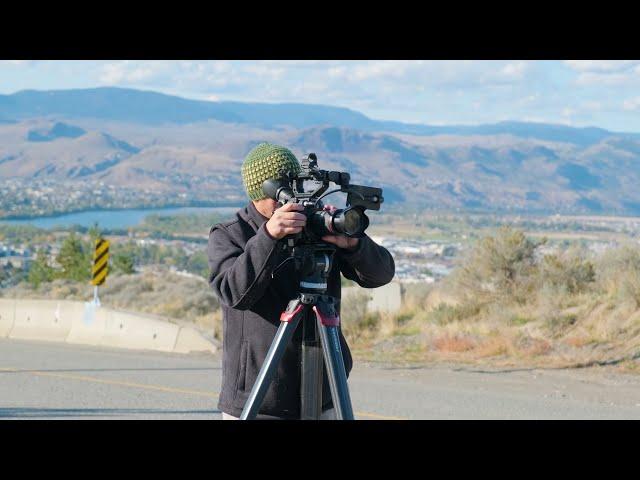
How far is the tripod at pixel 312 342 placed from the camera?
347cm

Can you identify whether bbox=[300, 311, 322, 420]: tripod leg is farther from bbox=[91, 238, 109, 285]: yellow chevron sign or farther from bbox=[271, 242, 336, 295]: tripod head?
bbox=[91, 238, 109, 285]: yellow chevron sign

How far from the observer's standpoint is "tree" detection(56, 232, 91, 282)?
107ft

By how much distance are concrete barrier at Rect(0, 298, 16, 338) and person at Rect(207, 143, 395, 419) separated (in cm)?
1772

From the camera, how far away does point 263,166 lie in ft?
12.4

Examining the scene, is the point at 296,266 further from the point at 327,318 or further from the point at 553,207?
the point at 553,207

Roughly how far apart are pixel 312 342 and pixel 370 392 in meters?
7.36

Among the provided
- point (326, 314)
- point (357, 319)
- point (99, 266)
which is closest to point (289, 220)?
point (326, 314)

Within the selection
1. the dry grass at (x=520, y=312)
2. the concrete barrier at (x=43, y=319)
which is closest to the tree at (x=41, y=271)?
the concrete barrier at (x=43, y=319)

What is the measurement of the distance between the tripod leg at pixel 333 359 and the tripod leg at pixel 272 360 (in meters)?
0.08

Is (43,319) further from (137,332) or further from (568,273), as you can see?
(568,273)
